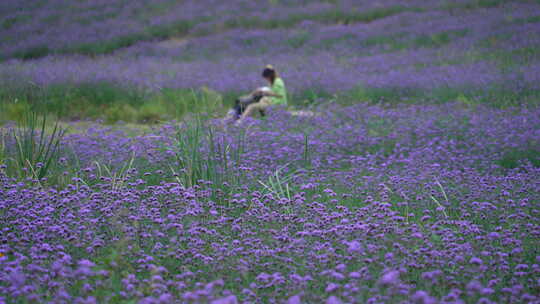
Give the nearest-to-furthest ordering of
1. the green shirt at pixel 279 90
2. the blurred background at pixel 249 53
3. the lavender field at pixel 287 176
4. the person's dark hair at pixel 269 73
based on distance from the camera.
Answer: the lavender field at pixel 287 176 → the green shirt at pixel 279 90 → the person's dark hair at pixel 269 73 → the blurred background at pixel 249 53

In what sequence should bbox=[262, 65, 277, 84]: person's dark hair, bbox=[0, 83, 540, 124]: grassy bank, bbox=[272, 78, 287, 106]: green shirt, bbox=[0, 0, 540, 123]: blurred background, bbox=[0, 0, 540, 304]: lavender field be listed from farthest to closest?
1. bbox=[0, 0, 540, 123]: blurred background
2. bbox=[262, 65, 277, 84]: person's dark hair
3. bbox=[272, 78, 287, 106]: green shirt
4. bbox=[0, 83, 540, 124]: grassy bank
5. bbox=[0, 0, 540, 304]: lavender field

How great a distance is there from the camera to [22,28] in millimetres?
16047

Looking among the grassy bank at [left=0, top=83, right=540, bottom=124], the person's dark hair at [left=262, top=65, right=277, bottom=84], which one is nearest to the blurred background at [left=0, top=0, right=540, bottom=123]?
the grassy bank at [left=0, top=83, right=540, bottom=124]

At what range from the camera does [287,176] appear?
15.2 ft

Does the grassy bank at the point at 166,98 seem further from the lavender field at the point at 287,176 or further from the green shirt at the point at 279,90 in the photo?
the green shirt at the point at 279,90

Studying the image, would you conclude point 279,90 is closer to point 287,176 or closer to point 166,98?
point 166,98

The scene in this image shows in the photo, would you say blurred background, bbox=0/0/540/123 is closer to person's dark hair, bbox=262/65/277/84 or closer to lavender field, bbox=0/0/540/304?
lavender field, bbox=0/0/540/304

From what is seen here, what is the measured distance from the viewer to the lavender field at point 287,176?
107 inches

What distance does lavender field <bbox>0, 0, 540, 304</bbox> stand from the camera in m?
2.71

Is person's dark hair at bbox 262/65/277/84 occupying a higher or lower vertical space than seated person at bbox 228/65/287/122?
higher

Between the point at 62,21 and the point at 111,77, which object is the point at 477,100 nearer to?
the point at 111,77

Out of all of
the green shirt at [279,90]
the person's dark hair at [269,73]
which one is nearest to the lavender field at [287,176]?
the green shirt at [279,90]

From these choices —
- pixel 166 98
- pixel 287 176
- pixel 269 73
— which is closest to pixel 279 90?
pixel 269 73

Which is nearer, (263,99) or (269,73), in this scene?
(263,99)
